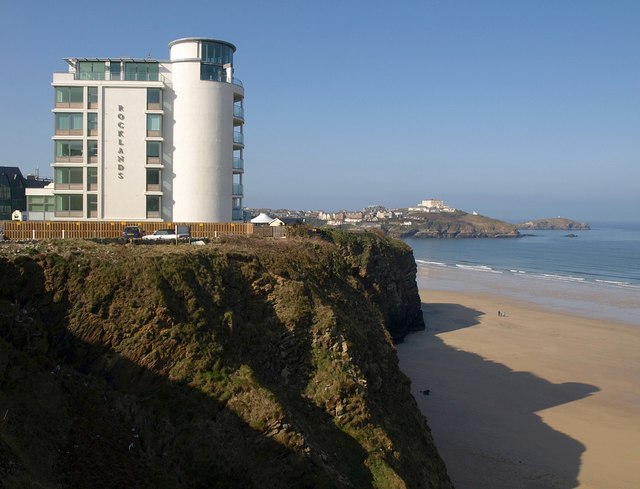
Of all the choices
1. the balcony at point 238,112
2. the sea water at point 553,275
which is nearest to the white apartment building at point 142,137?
the balcony at point 238,112

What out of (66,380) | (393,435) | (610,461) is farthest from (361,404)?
(610,461)

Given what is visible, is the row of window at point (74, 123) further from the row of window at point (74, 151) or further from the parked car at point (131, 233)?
the parked car at point (131, 233)

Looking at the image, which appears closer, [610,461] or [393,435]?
[393,435]

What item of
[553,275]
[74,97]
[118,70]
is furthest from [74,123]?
[553,275]

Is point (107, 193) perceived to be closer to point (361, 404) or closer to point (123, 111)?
point (123, 111)

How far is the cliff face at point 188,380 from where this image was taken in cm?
1270

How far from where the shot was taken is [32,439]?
11.6 m

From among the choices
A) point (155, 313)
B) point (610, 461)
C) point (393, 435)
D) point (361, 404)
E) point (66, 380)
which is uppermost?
point (155, 313)

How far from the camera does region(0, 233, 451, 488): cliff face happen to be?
500 inches

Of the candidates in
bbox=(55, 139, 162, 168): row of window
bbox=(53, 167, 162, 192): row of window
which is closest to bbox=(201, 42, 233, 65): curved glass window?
bbox=(55, 139, 162, 168): row of window

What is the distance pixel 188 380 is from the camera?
49.8 feet

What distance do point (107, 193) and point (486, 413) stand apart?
1078 inches

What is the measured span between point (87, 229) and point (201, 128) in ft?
33.7

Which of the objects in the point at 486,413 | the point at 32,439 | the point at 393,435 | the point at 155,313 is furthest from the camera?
the point at 486,413
